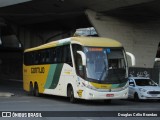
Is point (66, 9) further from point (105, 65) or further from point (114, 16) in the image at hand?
point (105, 65)

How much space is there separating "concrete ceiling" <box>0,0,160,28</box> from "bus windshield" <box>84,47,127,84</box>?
12250mm

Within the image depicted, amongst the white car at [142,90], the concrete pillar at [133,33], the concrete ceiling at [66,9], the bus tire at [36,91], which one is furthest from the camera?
the concrete pillar at [133,33]

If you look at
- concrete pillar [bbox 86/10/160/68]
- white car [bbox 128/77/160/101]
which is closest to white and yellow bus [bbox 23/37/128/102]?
white car [bbox 128/77/160/101]

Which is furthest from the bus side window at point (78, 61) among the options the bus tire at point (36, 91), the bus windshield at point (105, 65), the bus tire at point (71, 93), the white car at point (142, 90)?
the bus tire at point (36, 91)

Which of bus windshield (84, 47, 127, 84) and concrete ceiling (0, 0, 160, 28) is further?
concrete ceiling (0, 0, 160, 28)

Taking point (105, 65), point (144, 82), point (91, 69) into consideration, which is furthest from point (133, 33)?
point (91, 69)

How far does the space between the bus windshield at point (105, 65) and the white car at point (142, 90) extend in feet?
13.6

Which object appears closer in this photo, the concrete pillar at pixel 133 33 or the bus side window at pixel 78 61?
the bus side window at pixel 78 61

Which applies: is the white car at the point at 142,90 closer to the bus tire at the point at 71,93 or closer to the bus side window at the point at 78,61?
the bus tire at the point at 71,93

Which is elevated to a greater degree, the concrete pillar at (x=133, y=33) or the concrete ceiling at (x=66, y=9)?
the concrete ceiling at (x=66, y=9)

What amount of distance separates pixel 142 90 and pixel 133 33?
16283 mm

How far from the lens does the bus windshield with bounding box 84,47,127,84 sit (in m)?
20.9

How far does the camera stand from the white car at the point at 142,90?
25.2 m

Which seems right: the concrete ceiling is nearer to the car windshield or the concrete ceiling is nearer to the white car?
the car windshield
